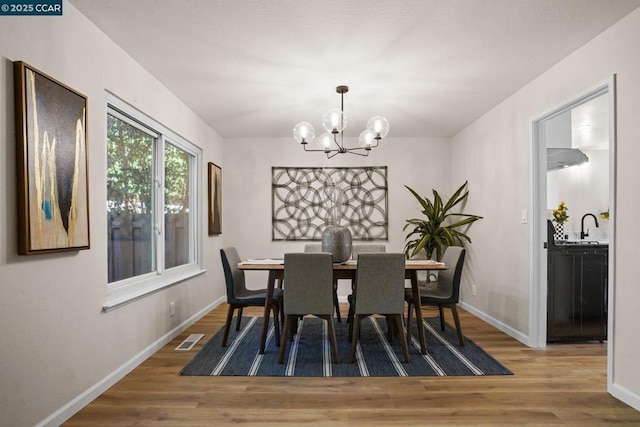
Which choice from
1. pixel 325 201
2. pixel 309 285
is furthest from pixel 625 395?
pixel 325 201

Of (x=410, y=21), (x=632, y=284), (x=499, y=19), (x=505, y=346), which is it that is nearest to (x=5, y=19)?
(x=410, y=21)

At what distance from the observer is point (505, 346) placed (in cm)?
344

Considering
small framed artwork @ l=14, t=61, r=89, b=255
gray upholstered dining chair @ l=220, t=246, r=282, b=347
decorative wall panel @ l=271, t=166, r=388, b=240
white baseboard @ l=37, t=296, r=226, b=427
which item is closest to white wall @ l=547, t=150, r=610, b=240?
decorative wall panel @ l=271, t=166, r=388, b=240

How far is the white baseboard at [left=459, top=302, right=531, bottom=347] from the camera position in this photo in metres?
3.52

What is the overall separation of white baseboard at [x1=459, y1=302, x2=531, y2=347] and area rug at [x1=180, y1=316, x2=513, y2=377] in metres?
0.46

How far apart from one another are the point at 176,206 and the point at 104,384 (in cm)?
195

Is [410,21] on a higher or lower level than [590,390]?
higher

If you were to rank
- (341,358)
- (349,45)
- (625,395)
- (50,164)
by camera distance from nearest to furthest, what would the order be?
(50,164), (625,395), (349,45), (341,358)

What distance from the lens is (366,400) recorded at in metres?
2.38

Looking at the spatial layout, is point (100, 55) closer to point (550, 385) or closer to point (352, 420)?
point (352, 420)

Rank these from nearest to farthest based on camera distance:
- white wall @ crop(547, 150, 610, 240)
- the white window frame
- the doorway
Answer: the doorway, the white window frame, white wall @ crop(547, 150, 610, 240)

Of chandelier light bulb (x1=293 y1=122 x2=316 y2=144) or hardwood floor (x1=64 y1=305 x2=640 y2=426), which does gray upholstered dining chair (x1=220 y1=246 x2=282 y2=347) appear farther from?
chandelier light bulb (x1=293 y1=122 x2=316 y2=144)

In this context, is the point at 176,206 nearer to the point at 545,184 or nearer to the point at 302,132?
the point at 302,132

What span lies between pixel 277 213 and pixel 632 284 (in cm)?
407
